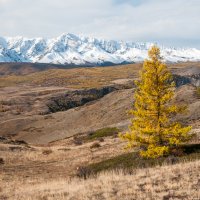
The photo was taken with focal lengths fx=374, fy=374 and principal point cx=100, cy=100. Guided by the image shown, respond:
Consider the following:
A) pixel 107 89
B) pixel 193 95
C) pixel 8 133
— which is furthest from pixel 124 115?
pixel 107 89

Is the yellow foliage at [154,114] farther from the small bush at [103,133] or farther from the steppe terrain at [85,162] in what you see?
the small bush at [103,133]

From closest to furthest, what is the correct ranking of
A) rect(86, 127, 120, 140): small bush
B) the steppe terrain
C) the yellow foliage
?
the steppe terrain, the yellow foliage, rect(86, 127, 120, 140): small bush

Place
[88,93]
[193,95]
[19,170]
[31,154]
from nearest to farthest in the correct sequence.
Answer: [19,170], [31,154], [193,95], [88,93]

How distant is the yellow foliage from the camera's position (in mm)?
26328

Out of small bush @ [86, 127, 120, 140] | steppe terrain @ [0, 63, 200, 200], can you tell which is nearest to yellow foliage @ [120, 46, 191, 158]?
Result: steppe terrain @ [0, 63, 200, 200]

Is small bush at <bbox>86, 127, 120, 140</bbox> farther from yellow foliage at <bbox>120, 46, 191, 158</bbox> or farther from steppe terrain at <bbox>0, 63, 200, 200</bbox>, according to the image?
yellow foliage at <bbox>120, 46, 191, 158</bbox>

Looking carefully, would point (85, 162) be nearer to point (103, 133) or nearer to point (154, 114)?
point (154, 114)

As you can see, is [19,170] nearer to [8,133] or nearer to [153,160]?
[153,160]

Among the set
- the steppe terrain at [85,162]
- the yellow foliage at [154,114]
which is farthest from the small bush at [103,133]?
the yellow foliage at [154,114]

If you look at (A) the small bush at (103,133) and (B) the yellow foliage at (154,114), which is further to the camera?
(A) the small bush at (103,133)

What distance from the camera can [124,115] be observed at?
268ft

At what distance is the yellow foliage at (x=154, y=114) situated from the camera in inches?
1037

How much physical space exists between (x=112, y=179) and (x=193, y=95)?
209ft

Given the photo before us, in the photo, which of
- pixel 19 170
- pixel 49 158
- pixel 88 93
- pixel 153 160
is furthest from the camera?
pixel 88 93
